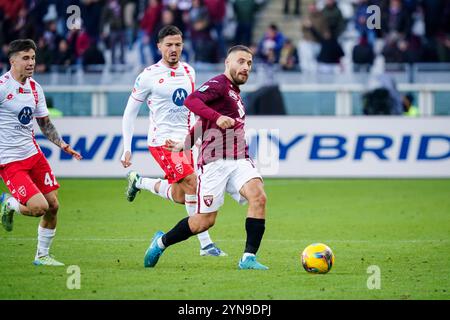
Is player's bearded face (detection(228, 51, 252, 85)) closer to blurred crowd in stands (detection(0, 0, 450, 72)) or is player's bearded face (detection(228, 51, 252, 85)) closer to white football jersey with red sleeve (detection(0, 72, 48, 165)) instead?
white football jersey with red sleeve (detection(0, 72, 48, 165))

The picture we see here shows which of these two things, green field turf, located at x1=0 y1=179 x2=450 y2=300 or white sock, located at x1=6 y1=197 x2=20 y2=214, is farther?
white sock, located at x1=6 y1=197 x2=20 y2=214

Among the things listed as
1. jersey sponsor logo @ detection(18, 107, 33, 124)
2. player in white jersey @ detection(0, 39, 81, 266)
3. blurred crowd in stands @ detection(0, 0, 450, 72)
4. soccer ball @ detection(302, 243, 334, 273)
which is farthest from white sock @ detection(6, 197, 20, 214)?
blurred crowd in stands @ detection(0, 0, 450, 72)

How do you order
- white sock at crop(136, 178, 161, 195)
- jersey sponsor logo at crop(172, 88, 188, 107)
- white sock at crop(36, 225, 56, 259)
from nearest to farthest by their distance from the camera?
white sock at crop(36, 225, 56, 259)
jersey sponsor logo at crop(172, 88, 188, 107)
white sock at crop(136, 178, 161, 195)

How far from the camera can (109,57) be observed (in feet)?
83.6

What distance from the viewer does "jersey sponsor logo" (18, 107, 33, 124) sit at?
1070 cm

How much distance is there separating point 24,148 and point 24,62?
89 cm

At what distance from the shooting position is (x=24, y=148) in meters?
10.7

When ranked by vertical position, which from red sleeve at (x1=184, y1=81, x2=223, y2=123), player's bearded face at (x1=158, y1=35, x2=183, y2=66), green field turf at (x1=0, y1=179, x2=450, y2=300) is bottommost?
green field turf at (x1=0, y1=179, x2=450, y2=300)

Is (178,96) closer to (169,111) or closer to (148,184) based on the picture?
(169,111)

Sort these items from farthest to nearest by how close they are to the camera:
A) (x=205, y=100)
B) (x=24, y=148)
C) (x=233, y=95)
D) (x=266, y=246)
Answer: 1. (x=266, y=246)
2. (x=24, y=148)
3. (x=233, y=95)
4. (x=205, y=100)

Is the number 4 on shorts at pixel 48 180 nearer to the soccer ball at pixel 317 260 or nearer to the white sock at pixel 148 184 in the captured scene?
the white sock at pixel 148 184

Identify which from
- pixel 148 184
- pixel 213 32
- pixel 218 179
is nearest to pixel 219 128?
pixel 218 179

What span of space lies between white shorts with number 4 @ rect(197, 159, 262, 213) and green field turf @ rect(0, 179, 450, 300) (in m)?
0.68

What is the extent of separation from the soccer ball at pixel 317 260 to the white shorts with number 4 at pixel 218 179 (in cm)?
87
